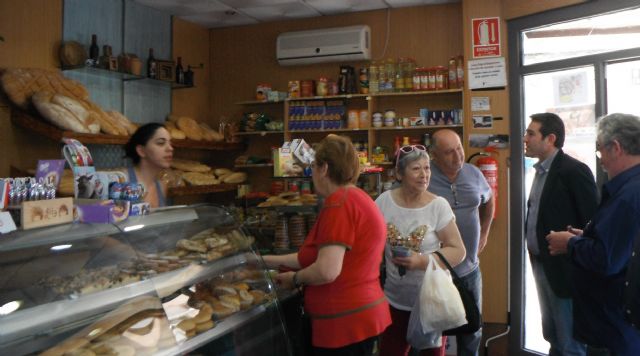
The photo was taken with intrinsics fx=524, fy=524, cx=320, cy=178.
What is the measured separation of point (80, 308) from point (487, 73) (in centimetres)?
401

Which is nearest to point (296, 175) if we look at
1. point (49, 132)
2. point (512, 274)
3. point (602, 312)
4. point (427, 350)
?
point (427, 350)

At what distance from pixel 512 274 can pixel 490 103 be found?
150 centimetres

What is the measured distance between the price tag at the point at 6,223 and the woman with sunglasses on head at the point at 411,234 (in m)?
1.50

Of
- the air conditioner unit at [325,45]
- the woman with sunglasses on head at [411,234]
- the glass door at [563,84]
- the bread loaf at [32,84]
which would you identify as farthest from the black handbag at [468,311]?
the air conditioner unit at [325,45]

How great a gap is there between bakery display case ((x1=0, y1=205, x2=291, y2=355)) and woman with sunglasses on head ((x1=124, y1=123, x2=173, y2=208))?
835 mm

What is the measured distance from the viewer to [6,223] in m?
1.57

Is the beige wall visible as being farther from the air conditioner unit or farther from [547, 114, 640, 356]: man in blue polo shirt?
[547, 114, 640, 356]: man in blue polo shirt

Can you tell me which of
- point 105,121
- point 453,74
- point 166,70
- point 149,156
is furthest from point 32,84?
point 453,74

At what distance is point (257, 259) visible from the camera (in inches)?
82.6

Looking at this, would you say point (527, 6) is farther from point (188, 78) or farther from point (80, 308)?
point (80, 308)

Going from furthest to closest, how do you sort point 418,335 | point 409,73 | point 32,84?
point 409,73, point 32,84, point 418,335

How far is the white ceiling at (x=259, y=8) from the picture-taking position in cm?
532

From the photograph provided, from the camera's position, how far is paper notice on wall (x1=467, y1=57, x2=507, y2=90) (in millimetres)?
4559

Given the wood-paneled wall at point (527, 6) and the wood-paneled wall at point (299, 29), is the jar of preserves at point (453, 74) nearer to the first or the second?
the wood-paneled wall at point (299, 29)
